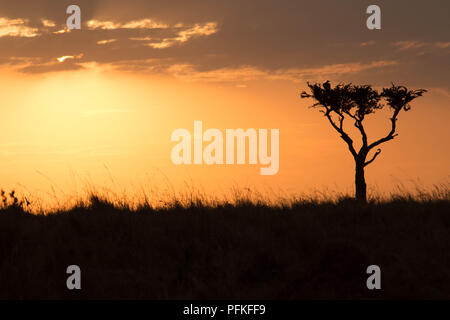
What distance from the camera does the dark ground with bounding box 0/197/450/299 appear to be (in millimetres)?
8594

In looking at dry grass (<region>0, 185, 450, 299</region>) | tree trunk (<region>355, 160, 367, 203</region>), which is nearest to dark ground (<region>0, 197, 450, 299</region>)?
dry grass (<region>0, 185, 450, 299</region>)

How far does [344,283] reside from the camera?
8641mm

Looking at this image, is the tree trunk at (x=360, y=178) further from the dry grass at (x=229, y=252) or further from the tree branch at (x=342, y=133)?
the dry grass at (x=229, y=252)

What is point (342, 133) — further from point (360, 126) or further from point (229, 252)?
point (229, 252)

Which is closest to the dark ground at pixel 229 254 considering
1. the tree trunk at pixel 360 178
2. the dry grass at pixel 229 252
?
the dry grass at pixel 229 252

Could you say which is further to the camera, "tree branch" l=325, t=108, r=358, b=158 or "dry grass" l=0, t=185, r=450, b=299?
"tree branch" l=325, t=108, r=358, b=158

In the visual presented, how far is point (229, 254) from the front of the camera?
9461 mm

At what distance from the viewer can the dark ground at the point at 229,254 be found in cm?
859

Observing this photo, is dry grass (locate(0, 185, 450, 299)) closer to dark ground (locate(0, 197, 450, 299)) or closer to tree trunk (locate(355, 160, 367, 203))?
dark ground (locate(0, 197, 450, 299))

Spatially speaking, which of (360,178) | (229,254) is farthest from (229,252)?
(360,178)

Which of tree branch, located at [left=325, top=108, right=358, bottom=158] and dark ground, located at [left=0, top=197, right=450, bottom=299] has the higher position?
tree branch, located at [left=325, top=108, right=358, bottom=158]

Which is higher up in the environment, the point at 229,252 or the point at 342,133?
the point at 342,133
